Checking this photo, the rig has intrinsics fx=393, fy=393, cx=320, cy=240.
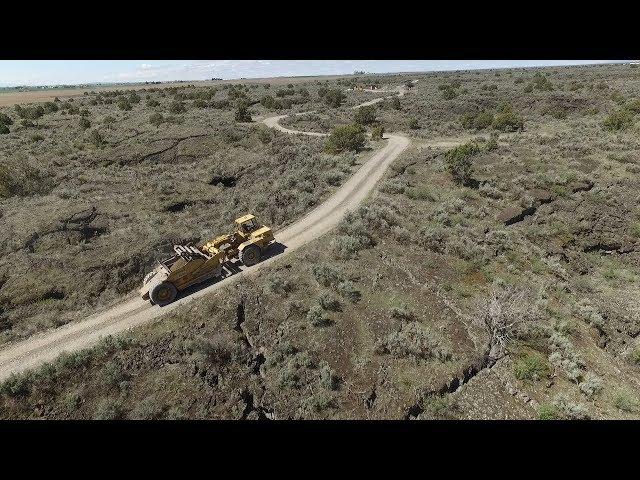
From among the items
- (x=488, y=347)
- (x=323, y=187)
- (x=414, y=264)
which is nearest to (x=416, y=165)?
(x=323, y=187)

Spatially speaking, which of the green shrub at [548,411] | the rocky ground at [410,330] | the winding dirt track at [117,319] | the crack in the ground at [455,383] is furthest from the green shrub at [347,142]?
the green shrub at [548,411]

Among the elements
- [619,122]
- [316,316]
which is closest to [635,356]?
[316,316]

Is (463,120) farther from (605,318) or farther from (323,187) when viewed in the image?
(605,318)

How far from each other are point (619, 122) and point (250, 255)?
46337 millimetres

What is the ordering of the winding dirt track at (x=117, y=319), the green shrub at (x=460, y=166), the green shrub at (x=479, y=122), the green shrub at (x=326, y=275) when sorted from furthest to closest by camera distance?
the green shrub at (x=479, y=122), the green shrub at (x=460, y=166), the green shrub at (x=326, y=275), the winding dirt track at (x=117, y=319)

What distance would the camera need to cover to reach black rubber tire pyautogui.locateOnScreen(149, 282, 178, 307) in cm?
1833

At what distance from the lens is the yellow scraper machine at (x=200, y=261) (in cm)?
1858

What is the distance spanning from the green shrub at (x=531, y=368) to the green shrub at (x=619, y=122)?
40.3m

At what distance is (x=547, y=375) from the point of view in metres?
16.3

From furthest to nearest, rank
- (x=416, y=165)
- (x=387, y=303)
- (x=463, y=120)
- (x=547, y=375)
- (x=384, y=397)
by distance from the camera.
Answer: (x=463, y=120)
(x=416, y=165)
(x=387, y=303)
(x=547, y=375)
(x=384, y=397)

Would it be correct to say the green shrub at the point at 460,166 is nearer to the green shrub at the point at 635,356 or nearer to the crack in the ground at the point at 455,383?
the green shrub at the point at 635,356

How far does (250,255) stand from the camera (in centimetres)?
2125

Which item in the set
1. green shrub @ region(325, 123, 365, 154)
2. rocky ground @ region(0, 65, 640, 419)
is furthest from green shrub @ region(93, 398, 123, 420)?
green shrub @ region(325, 123, 365, 154)

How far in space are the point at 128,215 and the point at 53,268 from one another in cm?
756
